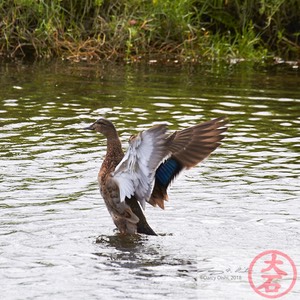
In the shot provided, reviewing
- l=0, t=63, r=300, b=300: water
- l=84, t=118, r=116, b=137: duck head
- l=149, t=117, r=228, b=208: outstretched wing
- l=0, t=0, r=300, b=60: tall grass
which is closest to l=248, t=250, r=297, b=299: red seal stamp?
l=0, t=63, r=300, b=300: water

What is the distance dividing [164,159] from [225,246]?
0.76 m

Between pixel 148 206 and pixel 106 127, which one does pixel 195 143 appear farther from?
pixel 148 206

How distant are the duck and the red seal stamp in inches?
38.7

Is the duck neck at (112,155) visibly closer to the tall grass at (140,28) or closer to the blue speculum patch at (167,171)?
the blue speculum patch at (167,171)

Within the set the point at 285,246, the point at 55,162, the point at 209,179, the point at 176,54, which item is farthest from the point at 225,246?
the point at 176,54

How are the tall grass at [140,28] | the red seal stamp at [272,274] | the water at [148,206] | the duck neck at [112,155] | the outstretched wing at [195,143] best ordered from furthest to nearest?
the tall grass at [140,28] → the duck neck at [112,155] → the outstretched wing at [195,143] → the water at [148,206] → the red seal stamp at [272,274]

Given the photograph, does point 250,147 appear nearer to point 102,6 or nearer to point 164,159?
point 164,159

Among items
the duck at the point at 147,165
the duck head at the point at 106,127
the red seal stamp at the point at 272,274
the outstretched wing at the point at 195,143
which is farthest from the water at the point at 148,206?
the duck head at the point at 106,127

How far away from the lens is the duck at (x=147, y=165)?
7.18 m

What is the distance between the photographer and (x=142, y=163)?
23.7ft

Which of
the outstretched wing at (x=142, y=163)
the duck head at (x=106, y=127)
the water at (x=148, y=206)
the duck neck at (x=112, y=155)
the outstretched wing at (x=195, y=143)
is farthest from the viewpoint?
the duck head at (x=106, y=127)

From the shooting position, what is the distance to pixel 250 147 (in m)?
10.3

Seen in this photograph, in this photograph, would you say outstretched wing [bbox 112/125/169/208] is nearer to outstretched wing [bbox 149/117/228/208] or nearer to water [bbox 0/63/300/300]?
outstretched wing [bbox 149/117/228/208]

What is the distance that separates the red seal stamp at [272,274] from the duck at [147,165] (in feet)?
3.23
